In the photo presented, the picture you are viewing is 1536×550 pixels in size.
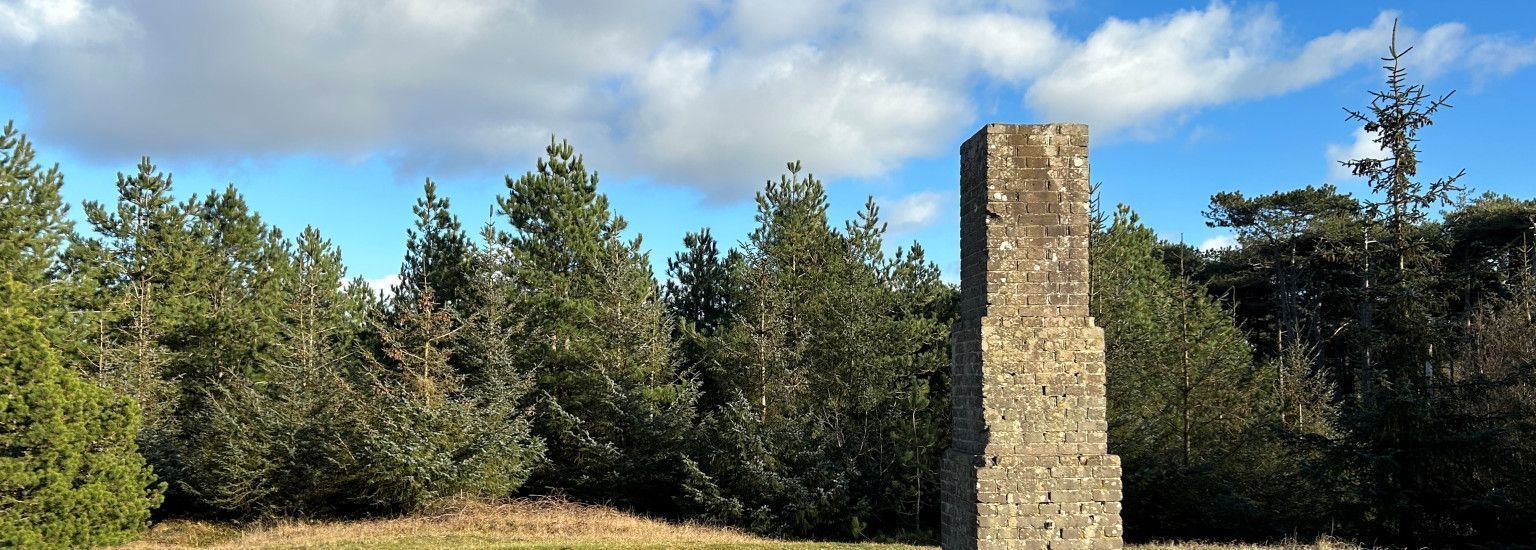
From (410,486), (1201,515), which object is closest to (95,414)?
(410,486)

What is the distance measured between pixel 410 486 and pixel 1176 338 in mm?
17208

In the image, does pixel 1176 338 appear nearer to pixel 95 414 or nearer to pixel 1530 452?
pixel 1530 452

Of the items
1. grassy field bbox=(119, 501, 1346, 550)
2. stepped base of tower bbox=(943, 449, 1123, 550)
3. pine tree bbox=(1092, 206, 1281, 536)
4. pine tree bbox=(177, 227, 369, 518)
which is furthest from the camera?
pine tree bbox=(177, 227, 369, 518)

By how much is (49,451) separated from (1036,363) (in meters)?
17.4

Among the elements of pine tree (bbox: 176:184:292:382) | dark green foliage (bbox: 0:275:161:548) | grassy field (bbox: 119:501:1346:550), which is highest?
pine tree (bbox: 176:184:292:382)

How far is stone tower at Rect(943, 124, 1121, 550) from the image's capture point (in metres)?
6.82

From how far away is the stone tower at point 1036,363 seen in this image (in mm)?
6824

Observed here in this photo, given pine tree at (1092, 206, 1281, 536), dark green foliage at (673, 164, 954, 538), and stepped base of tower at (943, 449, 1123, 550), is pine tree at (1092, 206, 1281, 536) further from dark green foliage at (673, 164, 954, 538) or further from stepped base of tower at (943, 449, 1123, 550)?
stepped base of tower at (943, 449, 1123, 550)

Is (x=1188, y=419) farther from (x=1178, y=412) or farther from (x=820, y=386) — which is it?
(x=820, y=386)

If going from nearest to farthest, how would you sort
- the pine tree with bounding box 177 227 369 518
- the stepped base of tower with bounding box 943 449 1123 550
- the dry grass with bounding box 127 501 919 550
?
the stepped base of tower with bounding box 943 449 1123 550 → the dry grass with bounding box 127 501 919 550 → the pine tree with bounding box 177 227 369 518

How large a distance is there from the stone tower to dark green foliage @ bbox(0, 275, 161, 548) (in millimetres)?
16512

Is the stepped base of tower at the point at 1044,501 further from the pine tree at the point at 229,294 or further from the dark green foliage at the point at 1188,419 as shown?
the pine tree at the point at 229,294

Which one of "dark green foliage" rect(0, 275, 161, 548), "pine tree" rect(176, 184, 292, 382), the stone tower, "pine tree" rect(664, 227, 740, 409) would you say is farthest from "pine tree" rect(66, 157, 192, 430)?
the stone tower

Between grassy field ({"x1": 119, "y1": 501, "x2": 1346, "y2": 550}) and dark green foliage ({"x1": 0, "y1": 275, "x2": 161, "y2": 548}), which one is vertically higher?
dark green foliage ({"x1": 0, "y1": 275, "x2": 161, "y2": 548})
